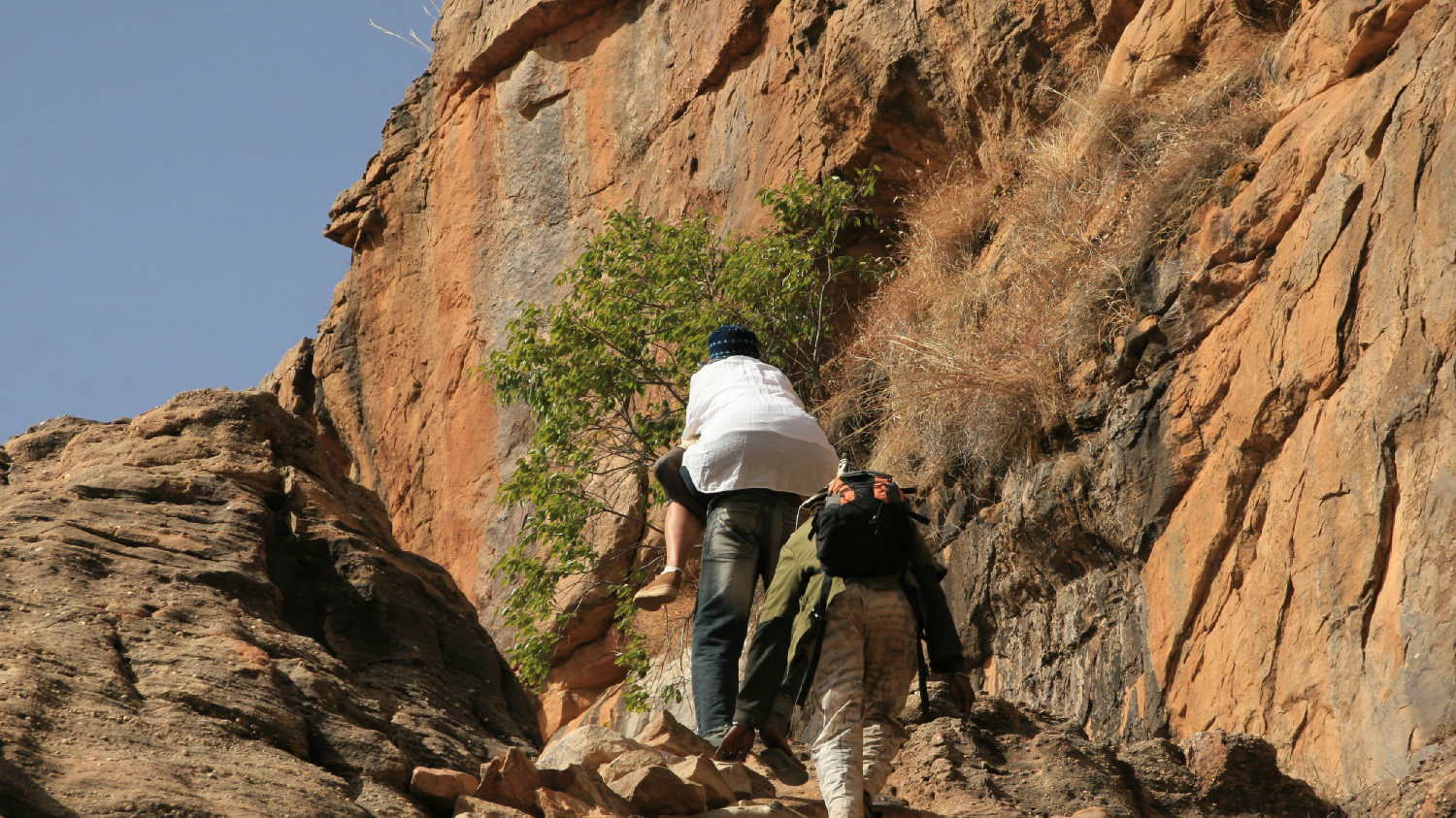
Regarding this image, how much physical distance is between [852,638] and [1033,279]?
6.60m

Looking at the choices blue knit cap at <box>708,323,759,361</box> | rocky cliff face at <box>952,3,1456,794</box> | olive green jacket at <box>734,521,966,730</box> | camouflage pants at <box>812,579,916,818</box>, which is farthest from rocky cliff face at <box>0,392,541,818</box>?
rocky cliff face at <box>952,3,1456,794</box>

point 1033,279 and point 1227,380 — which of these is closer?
point 1227,380

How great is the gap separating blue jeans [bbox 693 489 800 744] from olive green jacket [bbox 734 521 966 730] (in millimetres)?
508

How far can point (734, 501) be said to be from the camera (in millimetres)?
5699

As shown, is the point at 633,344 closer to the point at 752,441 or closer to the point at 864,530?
the point at 752,441

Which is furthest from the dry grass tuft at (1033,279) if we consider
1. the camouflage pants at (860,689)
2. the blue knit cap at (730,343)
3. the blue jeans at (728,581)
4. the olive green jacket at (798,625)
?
the camouflage pants at (860,689)

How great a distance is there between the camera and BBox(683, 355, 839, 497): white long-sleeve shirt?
5684 millimetres

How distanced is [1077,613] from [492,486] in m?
10.7

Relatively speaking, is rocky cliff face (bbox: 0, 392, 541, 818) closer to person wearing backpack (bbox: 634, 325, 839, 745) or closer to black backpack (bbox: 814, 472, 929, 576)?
person wearing backpack (bbox: 634, 325, 839, 745)

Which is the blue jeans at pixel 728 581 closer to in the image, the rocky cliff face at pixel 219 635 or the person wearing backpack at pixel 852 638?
the person wearing backpack at pixel 852 638

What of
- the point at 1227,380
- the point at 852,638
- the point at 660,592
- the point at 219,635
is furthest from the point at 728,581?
the point at 1227,380

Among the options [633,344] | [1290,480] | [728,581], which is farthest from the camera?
[633,344]

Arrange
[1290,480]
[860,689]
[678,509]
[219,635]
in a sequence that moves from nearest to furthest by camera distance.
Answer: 1. [860,689]
2. [219,635]
3. [678,509]
4. [1290,480]

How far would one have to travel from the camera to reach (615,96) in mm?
18469
